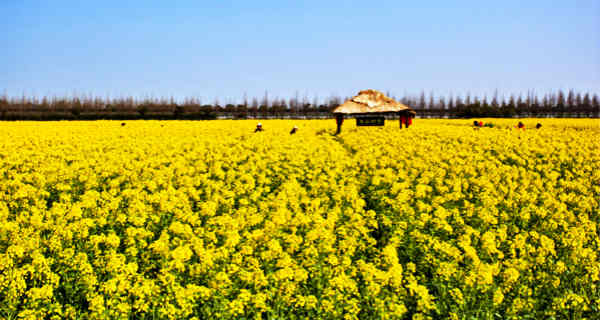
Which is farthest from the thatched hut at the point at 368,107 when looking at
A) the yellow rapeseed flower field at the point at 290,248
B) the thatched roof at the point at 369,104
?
the yellow rapeseed flower field at the point at 290,248

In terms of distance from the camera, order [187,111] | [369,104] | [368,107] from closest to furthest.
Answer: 1. [368,107]
2. [369,104]
3. [187,111]

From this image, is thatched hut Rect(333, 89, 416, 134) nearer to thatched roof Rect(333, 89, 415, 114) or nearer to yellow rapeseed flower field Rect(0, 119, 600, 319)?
thatched roof Rect(333, 89, 415, 114)

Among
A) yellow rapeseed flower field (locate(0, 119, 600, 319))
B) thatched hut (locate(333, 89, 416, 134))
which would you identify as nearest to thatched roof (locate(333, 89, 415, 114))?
thatched hut (locate(333, 89, 416, 134))

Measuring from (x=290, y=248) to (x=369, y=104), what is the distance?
25.2m

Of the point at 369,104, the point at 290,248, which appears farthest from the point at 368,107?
the point at 290,248

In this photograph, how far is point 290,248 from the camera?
724cm

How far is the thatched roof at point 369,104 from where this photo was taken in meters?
30.5

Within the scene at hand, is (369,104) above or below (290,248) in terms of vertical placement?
above

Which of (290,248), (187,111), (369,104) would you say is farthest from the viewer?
(187,111)

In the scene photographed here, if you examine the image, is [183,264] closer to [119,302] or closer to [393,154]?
[119,302]

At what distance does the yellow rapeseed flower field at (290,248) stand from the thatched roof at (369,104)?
631 inches

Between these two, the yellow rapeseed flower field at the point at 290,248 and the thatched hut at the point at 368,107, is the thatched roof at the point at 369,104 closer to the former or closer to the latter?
the thatched hut at the point at 368,107

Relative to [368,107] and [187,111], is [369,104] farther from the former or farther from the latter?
[187,111]

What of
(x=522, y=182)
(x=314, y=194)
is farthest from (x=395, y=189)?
(x=522, y=182)
